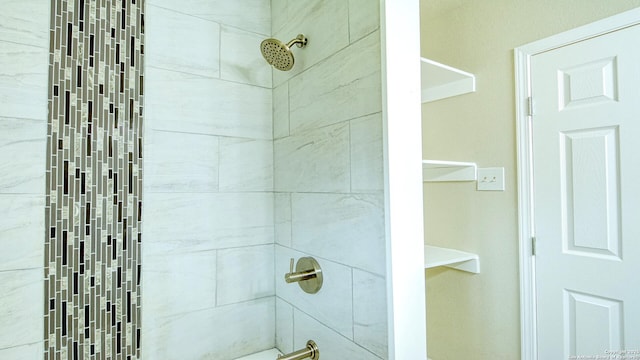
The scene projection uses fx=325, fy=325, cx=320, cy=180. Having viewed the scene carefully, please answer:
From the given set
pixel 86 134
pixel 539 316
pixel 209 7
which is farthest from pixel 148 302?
pixel 539 316

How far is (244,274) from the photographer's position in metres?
1.41

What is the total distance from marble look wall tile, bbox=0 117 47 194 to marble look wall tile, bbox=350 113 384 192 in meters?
1.00

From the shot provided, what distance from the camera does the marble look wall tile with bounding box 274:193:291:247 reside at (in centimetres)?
138


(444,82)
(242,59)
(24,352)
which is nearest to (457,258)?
(444,82)

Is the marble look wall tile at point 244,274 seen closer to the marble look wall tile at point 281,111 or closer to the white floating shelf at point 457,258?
the marble look wall tile at point 281,111

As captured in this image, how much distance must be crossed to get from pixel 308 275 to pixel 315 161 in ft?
1.37

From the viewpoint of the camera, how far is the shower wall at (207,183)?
4.05 feet

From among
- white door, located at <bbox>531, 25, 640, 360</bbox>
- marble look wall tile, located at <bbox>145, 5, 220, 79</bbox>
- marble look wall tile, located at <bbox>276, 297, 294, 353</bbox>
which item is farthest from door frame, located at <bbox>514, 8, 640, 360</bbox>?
marble look wall tile, located at <bbox>145, 5, 220, 79</bbox>

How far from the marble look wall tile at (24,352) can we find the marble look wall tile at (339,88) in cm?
112

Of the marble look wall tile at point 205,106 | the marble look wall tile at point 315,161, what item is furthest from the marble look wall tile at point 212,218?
the marble look wall tile at point 205,106

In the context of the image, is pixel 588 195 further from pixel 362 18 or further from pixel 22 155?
pixel 22 155

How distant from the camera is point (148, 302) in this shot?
1208mm

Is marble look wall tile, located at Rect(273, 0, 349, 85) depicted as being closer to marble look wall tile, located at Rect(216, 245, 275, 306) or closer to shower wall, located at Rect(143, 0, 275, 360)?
shower wall, located at Rect(143, 0, 275, 360)

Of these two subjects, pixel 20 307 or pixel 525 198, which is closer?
pixel 20 307
